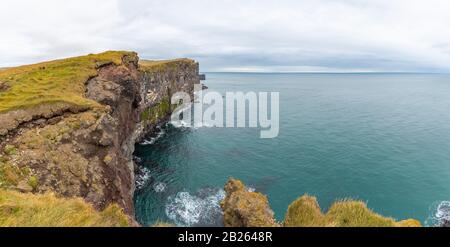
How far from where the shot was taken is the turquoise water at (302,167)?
53.8 meters

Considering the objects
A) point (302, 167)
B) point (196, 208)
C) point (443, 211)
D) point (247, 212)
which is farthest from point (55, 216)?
point (302, 167)

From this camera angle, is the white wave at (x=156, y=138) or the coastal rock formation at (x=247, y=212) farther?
the white wave at (x=156, y=138)

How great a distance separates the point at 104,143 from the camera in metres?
29.4

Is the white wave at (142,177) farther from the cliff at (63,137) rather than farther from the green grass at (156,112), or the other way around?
the green grass at (156,112)

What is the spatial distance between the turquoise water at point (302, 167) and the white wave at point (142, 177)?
0.56 m

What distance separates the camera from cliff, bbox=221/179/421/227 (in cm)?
1375

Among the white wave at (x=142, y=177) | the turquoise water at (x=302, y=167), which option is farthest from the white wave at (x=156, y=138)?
the white wave at (x=142, y=177)

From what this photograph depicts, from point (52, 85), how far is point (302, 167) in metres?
53.3

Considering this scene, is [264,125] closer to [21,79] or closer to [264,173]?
[264,173]

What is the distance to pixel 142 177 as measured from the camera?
213 feet

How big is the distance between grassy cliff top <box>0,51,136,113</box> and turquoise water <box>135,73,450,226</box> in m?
24.0

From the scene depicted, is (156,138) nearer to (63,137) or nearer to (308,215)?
(63,137)

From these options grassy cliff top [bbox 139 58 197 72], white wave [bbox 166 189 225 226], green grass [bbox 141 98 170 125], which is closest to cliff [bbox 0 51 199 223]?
white wave [bbox 166 189 225 226]
